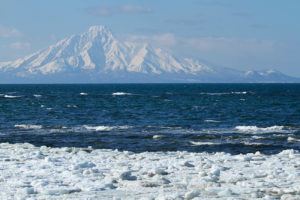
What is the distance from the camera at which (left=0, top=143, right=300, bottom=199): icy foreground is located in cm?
1245

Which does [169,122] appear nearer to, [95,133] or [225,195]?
[95,133]

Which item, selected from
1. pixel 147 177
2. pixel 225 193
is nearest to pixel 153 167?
pixel 147 177

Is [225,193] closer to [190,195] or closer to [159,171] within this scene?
[190,195]

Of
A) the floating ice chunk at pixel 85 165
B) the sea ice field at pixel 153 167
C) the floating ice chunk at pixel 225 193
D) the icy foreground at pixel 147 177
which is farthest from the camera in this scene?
the floating ice chunk at pixel 85 165

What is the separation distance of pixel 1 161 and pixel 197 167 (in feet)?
24.4

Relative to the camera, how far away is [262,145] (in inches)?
1005

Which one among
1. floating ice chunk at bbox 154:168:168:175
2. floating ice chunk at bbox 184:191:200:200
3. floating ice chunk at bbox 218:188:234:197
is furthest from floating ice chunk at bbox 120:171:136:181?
floating ice chunk at bbox 218:188:234:197

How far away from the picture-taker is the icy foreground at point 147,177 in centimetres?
1245

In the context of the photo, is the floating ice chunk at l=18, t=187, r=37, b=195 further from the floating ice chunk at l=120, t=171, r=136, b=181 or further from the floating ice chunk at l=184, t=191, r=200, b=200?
the floating ice chunk at l=184, t=191, r=200, b=200

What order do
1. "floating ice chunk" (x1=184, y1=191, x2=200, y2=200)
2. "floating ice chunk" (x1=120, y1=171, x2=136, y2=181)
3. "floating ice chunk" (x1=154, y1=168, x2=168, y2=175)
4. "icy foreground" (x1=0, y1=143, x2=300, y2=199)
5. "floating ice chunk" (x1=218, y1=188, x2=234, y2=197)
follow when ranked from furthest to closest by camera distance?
1. "floating ice chunk" (x1=154, y1=168, x2=168, y2=175)
2. "floating ice chunk" (x1=120, y1=171, x2=136, y2=181)
3. "icy foreground" (x1=0, y1=143, x2=300, y2=199)
4. "floating ice chunk" (x1=218, y1=188, x2=234, y2=197)
5. "floating ice chunk" (x1=184, y1=191, x2=200, y2=200)

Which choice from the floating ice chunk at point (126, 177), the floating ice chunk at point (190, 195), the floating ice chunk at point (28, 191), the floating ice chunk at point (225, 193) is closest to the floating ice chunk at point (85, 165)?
the floating ice chunk at point (126, 177)

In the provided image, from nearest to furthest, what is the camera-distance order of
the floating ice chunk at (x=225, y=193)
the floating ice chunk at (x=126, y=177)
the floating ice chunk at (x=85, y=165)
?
1. the floating ice chunk at (x=225, y=193)
2. the floating ice chunk at (x=126, y=177)
3. the floating ice chunk at (x=85, y=165)

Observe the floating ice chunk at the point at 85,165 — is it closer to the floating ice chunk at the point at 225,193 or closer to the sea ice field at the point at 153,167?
the sea ice field at the point at 153,167

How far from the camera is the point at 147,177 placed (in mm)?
14789
